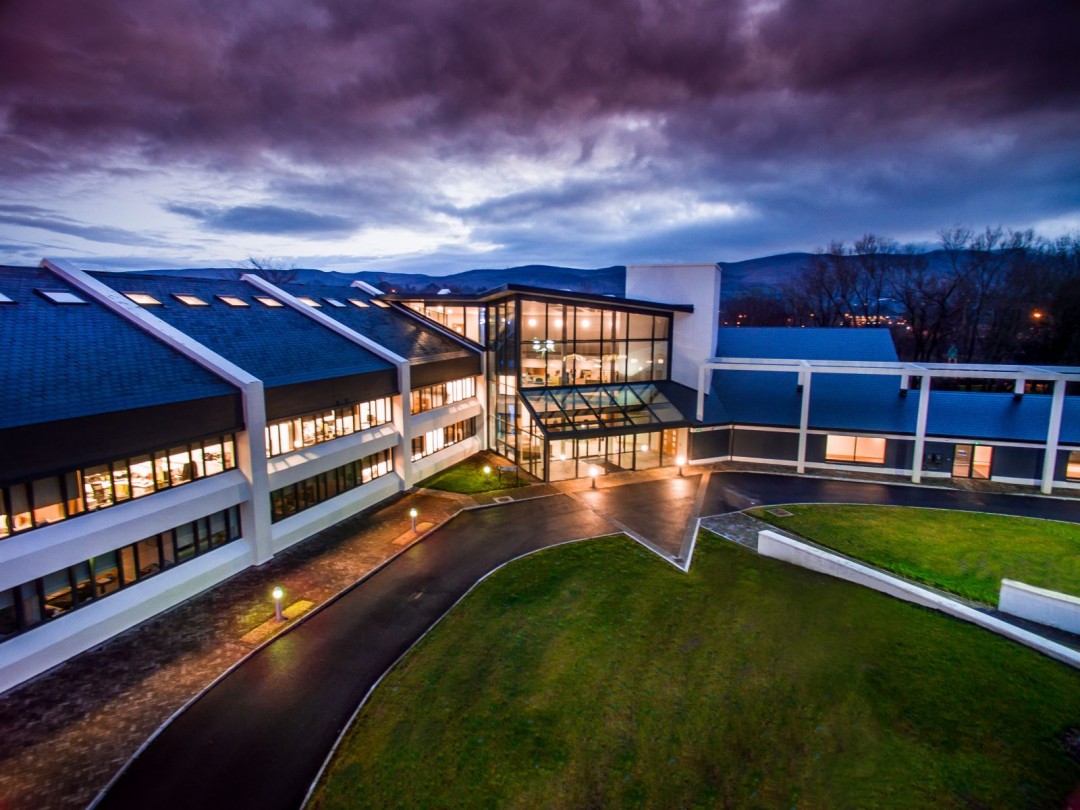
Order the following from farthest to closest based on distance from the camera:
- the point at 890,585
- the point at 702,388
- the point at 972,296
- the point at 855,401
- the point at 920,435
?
the point at 972,296
the point at 702,388
the point at 855,401
the point at 920,435
the point at 890,585

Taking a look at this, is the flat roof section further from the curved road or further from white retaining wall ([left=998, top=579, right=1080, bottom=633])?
white retaining wall ([left=998, top=579, right=1080, bottom=633])

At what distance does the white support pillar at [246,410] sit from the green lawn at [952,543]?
1989 cm

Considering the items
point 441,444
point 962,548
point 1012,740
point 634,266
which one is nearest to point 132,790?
point 1012,740

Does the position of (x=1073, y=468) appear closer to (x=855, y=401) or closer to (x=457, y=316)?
(x=855, y=401)

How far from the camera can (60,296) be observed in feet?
58.3

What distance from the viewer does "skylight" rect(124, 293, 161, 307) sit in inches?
796

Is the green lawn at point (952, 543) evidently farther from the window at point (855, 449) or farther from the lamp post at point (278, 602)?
the lamp post at point (278, 602)

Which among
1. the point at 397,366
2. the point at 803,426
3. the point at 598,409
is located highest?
the point at 397,366

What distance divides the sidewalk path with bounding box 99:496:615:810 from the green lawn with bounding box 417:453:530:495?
21.0ft

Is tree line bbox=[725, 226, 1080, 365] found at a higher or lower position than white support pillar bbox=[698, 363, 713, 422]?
higher

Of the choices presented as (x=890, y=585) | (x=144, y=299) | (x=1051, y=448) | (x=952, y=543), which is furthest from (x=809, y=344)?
(x=144, y=299)

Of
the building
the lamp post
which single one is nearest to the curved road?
the lamp post

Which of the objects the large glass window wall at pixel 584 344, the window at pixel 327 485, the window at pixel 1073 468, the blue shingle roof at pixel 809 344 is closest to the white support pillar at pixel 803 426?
the blue shingle roof at pixel 809 344

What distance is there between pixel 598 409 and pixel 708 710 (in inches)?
704
